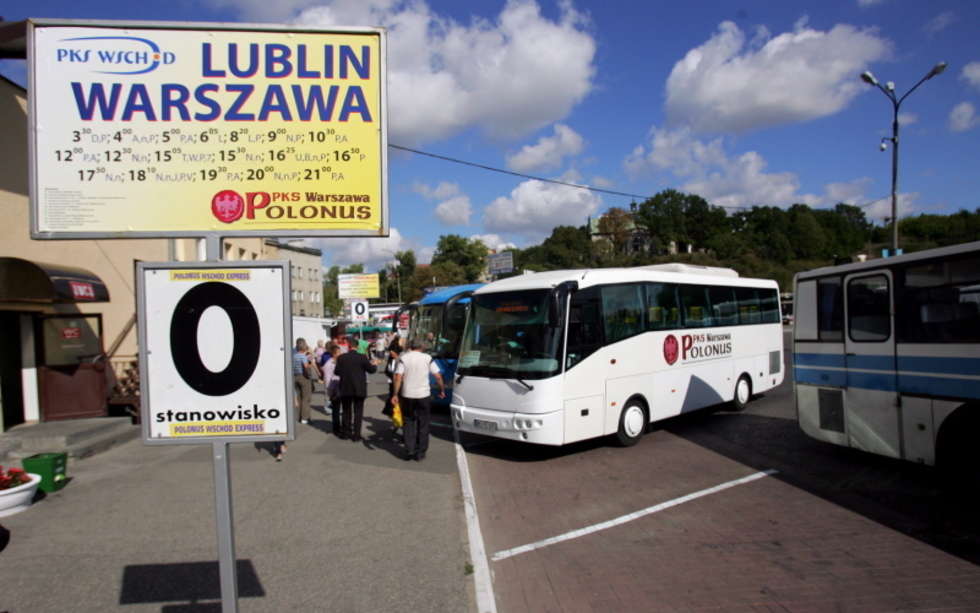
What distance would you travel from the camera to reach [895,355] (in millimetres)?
7355

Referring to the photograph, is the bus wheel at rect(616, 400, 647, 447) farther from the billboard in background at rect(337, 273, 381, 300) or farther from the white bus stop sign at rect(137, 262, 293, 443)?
the billboard in background at rect(337, 273, 381, 300)

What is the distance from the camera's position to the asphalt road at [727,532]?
4.55 meters

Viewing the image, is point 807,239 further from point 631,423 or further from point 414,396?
point 414,396

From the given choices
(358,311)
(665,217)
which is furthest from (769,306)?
(665,217)

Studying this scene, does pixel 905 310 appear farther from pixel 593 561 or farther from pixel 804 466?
pixel 593 561

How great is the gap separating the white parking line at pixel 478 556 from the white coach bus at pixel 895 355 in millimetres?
5241

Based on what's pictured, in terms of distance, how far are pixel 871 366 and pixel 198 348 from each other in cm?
810

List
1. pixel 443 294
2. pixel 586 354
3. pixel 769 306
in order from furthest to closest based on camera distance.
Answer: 1. pixel 443 294
2. pixel 769 306
3. pixel 586 354

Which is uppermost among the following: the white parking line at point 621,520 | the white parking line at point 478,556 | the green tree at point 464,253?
the green tree at point 464,253

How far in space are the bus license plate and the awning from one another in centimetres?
744

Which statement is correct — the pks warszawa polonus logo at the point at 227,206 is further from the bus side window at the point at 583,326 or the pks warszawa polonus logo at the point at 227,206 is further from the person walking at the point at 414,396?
the bus side window at the point at 583,326

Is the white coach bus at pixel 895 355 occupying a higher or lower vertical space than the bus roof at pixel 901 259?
lower

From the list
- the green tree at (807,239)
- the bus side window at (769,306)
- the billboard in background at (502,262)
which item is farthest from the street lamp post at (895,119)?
the green tree at (807,239)

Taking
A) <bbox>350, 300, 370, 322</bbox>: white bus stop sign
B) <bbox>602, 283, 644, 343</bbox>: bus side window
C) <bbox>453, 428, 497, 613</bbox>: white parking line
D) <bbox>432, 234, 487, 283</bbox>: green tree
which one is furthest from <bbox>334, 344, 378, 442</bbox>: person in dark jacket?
<bbox>432, 234, 487, 283</bbox>: green tree
